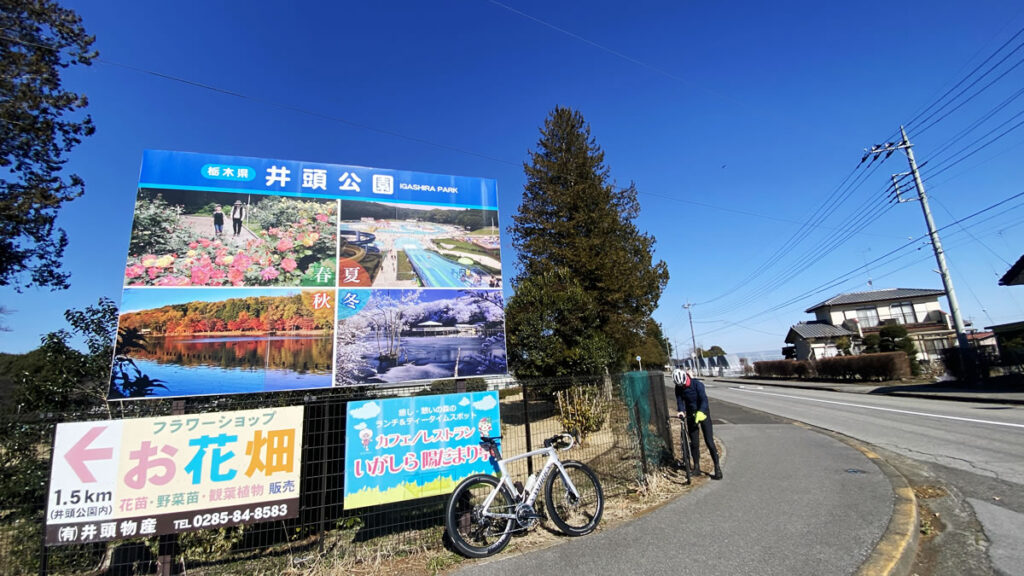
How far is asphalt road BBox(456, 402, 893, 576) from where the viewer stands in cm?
359

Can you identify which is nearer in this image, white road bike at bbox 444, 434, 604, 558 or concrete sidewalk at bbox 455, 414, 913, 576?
concrete sidewalk at bbox 455, 414, 913, 576

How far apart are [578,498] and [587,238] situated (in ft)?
55.0

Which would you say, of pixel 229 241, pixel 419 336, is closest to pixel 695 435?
pixel 419 336

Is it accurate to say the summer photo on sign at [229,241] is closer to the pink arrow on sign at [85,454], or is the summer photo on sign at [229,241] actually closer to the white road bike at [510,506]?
the pink arrow on sign at [85,454]

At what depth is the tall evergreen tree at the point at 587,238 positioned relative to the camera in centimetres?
1966

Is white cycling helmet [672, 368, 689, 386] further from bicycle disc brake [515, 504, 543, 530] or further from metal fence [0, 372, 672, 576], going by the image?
bicycle disc brake [515, 504, 543, 530]

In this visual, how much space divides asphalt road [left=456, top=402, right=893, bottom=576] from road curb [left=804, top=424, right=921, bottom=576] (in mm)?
69

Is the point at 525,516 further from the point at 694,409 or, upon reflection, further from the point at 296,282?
the point at 296,282

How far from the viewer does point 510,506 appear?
4.51m

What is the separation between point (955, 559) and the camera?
362 centimetres

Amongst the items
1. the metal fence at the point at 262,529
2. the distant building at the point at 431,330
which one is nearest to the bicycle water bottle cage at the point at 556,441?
the metal fence at the point at 262,529

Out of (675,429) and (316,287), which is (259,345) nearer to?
(316,287)

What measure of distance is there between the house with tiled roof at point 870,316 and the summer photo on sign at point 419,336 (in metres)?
47.5

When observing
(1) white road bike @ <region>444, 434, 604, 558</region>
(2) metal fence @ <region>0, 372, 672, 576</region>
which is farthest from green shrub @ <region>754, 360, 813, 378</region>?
(1) white road bike @ <region>444, 434, 604, 558</region>
